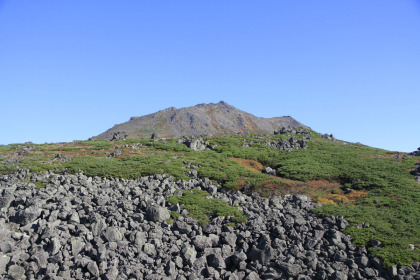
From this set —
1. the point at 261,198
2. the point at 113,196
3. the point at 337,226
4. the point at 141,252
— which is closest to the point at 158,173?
the point at 113,196

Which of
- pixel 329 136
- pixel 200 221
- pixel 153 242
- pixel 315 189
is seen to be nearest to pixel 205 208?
pixel 200 221

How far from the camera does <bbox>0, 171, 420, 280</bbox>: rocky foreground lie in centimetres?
1759

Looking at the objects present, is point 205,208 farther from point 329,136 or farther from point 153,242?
point 329,136

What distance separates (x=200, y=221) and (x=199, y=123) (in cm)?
7978

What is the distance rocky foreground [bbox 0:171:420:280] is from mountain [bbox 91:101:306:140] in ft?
218

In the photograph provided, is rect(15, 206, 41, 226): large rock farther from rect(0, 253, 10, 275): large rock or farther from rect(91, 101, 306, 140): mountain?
rect(91, 101, 306, 140): mountain

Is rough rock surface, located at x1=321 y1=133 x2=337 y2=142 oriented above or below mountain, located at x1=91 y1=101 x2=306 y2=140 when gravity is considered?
below

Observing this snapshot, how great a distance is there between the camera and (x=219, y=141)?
158 ft

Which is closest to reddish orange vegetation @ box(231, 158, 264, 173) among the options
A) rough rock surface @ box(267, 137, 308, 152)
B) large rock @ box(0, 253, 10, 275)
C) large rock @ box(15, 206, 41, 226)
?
rough rock surface @ box(267, 137, 308, 152)

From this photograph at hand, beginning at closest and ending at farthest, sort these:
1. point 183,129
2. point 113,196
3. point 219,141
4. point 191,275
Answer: point 191,275, point 113,196, point 219,141, point 183,129

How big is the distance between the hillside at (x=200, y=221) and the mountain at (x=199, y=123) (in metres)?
58.0

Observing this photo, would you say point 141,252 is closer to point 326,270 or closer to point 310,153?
point 326,270

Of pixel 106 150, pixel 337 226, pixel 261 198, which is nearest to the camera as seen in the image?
pixel 337 226

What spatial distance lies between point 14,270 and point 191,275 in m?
8.06
